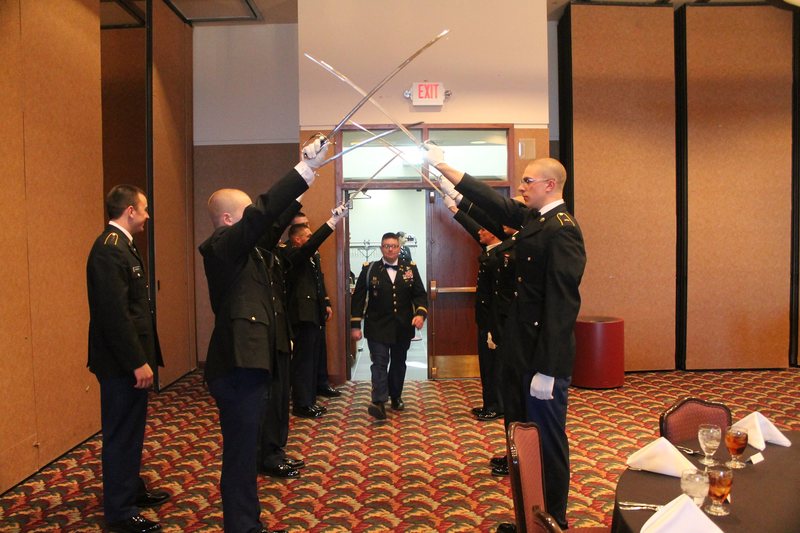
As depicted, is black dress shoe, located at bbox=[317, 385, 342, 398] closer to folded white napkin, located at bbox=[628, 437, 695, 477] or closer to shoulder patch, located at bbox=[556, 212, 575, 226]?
shoulder patch, located at bbox=[556, 212, 575, 226]

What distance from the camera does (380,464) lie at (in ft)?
Answer: 13.1

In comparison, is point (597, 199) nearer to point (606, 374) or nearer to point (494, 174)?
point (494, 174)

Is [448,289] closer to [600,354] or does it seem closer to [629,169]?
[600,354]

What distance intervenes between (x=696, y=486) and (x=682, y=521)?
0.30m

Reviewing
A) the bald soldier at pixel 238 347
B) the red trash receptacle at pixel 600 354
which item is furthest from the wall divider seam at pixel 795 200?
the bald soldier at pixel 238 347

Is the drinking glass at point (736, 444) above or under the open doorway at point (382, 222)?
under

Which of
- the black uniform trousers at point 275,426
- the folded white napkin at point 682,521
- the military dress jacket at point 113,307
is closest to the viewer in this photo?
the folded white napkin at point 682,521

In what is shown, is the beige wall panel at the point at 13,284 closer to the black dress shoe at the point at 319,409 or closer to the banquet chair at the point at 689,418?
the black dress shoe at the point at 319,409

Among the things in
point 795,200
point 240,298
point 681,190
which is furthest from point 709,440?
point 795,200

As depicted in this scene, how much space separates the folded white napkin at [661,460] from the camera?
1.85 metres

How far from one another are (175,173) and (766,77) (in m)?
6.80

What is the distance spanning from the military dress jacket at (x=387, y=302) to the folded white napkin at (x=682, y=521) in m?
3.64

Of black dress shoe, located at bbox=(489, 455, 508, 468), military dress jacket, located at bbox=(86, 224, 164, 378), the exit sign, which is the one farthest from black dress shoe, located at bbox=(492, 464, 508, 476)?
the exit sign

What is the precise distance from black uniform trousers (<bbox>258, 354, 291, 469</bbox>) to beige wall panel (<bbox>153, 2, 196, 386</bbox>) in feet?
9.17
